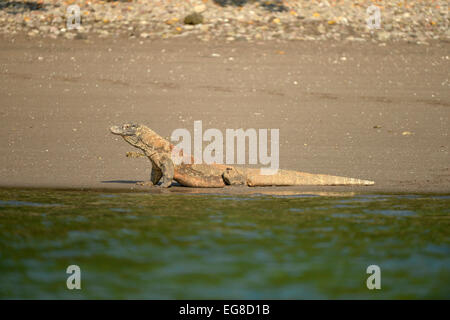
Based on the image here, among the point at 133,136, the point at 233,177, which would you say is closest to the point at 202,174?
the point at 233,177

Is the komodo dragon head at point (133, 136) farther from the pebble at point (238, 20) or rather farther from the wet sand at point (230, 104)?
the pebble at point (238, 20)

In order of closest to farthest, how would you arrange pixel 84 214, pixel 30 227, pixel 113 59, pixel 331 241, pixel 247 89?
pixel 331 241 < pixel 30 227 < pixel 84 214 < pixel 247 89 < pixel 113 59

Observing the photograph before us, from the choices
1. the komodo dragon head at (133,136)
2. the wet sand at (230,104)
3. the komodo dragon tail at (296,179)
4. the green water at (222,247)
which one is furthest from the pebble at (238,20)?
the green water at (222,247)

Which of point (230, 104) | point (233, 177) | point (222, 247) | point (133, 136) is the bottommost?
point (230, 104)

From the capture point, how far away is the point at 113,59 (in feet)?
59.7

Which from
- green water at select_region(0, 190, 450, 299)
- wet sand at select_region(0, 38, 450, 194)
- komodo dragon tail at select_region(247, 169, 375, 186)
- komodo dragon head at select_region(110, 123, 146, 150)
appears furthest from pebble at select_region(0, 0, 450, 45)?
green water at select_region(0, 190, 450, 299)

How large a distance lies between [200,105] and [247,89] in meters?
1.46

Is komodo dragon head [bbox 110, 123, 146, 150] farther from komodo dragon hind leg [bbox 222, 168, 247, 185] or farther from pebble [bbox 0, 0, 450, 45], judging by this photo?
pebble [bbox 0, 0, 450, 45]

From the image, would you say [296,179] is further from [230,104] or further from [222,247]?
[230,104]

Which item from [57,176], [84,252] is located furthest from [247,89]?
[84,252]

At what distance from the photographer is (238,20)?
805 inches

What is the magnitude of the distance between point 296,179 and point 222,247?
4.42m

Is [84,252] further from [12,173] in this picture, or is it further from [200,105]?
[200,105]

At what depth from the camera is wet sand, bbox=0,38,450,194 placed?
1223cm
